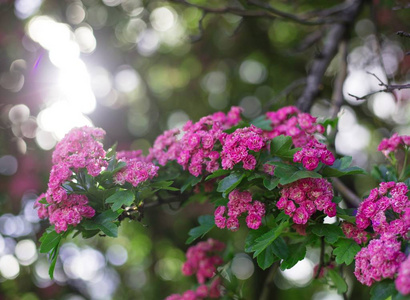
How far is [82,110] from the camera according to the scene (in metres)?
4.90

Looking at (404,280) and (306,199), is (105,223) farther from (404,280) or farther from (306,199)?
(404,280)

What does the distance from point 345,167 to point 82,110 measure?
3525mm

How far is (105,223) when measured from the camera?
6.33ft

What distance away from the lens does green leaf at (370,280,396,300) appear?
1.60 metres

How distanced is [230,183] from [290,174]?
24 centimetres

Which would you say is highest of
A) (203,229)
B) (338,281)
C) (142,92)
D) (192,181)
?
(192,181)

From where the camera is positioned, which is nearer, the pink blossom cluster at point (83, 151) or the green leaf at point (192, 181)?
the pink blossom cluster at point (83, 151)

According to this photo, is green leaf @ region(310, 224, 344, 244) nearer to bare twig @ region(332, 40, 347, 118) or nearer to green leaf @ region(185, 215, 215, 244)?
green leaf @ region(185, 215, 215, 244)

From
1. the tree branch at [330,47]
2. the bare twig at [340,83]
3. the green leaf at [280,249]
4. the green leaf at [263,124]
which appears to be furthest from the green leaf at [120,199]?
the tree branch at [330,47]

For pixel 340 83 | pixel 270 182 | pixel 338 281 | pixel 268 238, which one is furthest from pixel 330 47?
pixel 268 238

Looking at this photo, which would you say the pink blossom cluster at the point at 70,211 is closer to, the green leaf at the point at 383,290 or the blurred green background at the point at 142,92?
the green leaf at the point at 383,290

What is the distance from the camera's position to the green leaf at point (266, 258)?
1948 mm

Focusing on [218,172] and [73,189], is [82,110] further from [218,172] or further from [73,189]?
[218,172]

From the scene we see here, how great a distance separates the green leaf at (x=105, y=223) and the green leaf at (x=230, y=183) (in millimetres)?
441
